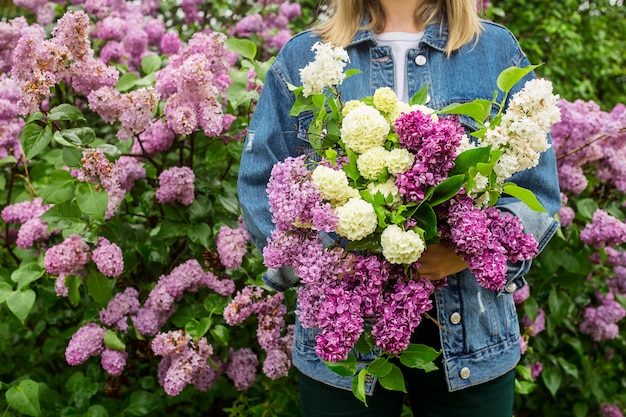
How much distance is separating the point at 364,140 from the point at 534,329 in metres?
1.65

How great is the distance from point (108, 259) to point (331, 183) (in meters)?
0.99

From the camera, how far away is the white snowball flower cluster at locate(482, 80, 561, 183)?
3.79 ft

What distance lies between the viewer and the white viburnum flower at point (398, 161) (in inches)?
44.8

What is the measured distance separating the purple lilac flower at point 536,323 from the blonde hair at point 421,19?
4.22 ft

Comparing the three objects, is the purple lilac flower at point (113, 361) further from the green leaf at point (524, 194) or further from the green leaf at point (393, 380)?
the green leaf at point (524, 194)

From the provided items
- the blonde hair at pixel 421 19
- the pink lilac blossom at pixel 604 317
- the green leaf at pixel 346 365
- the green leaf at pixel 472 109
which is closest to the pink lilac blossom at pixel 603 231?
the pink lilac blossom at pixel 604 317

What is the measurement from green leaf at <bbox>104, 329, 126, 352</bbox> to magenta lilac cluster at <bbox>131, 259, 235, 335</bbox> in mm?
65

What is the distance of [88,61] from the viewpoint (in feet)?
6.27

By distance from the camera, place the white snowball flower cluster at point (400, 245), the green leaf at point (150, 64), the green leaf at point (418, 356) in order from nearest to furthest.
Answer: the white snowball flower cluster at point (400, 245) < the green leaf at point (418, 356) < the green leaf at point (150, 64)

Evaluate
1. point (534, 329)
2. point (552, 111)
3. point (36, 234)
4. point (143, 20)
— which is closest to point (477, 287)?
point (552, 111)

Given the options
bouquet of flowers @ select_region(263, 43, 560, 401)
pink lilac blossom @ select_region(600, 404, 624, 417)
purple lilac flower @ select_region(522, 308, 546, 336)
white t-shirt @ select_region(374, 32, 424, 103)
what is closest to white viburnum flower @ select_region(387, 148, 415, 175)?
bouquet of flowers @ select_region(263, 43, 560, 401)

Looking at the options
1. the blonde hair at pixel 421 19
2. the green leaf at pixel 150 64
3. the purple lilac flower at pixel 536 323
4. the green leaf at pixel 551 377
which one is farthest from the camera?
the green leaf at pixel 551 377

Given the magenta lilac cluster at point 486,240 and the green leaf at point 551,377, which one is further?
the green leaf at point 551,377

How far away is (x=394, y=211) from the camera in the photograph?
1.16 meters
